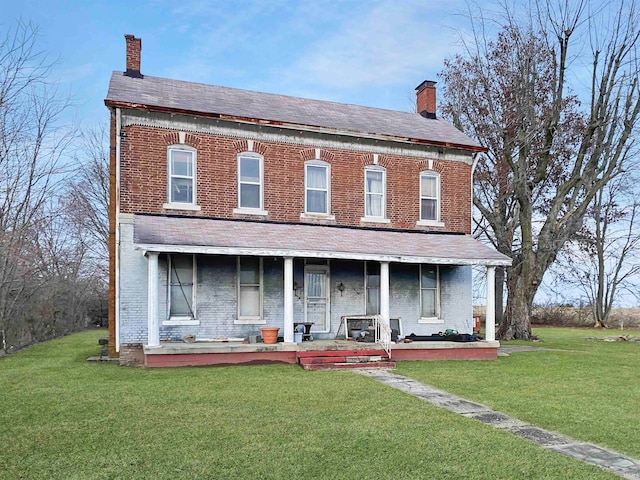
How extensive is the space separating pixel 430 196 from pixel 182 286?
8.18 meters

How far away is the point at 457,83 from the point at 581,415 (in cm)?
1969

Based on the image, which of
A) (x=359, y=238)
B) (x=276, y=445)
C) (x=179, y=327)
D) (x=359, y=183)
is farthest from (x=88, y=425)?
(x=359, y=183)

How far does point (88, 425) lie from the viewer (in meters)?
6.95

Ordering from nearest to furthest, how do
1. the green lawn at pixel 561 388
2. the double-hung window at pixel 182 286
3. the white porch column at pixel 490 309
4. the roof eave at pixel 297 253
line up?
the green lawn at pixel 561 388 < the roof eave at pixel 297 253 < the double-hung window at pixel 182 286 < the white porch column at pixel 490 309

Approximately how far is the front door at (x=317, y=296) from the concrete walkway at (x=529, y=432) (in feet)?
14.9

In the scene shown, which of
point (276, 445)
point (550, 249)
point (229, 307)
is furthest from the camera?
point (550, 249)

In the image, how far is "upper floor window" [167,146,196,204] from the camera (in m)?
14.2

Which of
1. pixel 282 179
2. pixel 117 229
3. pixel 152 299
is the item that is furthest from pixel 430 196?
pixel 117 229

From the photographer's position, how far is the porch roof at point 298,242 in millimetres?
12469

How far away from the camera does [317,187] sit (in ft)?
51.6

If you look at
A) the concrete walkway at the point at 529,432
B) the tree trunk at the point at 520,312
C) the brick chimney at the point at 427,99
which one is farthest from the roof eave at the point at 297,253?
the tree trunk at the point at 520,312

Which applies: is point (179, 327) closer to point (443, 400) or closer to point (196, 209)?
point (196, 209)

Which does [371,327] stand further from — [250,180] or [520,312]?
[520,312]

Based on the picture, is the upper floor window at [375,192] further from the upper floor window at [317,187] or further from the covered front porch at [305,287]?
the upper floor window at [317,187]
